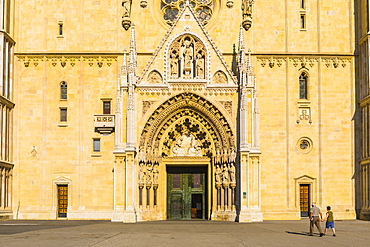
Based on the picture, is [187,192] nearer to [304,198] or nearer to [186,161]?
[186,161]

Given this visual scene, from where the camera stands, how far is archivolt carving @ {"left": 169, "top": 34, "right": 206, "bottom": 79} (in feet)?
121

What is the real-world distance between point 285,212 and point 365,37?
12.4 m

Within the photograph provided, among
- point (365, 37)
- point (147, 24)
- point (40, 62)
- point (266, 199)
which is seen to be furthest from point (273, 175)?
point (40, 62)

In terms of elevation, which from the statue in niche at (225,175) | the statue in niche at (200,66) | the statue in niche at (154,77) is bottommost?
the statue in niche at (225,175)

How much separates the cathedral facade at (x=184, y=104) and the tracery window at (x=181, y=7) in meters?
0.47

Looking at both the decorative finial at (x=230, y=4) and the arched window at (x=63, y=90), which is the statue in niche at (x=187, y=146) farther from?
the decorative finial at (x=230, y=4)

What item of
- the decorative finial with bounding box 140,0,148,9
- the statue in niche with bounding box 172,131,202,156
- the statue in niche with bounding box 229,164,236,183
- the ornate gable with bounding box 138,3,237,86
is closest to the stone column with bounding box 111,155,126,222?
the statue in niche with bounding box 172,131,202,156

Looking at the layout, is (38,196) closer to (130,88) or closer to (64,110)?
(64,110)

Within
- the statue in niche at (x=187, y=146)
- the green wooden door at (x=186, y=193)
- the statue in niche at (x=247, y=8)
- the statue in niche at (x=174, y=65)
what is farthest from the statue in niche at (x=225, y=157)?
the statue in niche at (x=247, y=8)

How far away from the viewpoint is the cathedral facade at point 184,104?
36625 millimetres

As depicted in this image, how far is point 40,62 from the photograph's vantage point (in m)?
38.8

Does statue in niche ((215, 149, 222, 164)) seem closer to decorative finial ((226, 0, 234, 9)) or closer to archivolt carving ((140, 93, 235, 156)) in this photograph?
archivolt carving ((140, 93, 235, 156))

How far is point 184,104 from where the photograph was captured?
3706 centimetres

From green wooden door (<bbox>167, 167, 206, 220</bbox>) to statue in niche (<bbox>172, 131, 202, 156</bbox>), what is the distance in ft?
3.99
